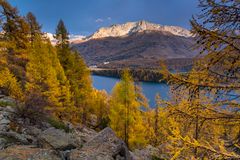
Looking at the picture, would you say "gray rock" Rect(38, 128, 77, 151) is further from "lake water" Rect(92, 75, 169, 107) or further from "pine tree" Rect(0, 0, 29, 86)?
"lake water" Rect(92, 75, 169, 107)

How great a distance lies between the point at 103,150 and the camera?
9.99m

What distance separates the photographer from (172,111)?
552cm

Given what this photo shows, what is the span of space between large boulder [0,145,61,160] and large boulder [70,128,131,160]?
1698 millimetres

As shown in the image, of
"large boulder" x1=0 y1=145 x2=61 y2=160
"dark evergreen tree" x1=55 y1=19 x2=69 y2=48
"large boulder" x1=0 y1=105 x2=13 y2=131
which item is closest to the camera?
"large boulder" x1=0 y1=145 x2=61 y2=160

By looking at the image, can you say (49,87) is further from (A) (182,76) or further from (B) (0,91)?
(A) (182,76)

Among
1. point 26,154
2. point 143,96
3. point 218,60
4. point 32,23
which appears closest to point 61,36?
point 32,23

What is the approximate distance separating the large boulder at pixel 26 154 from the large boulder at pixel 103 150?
1698 millimetres

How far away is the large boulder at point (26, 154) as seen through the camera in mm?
6632

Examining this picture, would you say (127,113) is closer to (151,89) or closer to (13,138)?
(13,138)

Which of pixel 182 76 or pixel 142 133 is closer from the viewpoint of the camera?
pixel 182 76

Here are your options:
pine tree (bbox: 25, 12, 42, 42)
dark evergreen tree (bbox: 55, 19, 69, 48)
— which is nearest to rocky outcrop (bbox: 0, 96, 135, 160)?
dark evergreen tree (bbox: 55, 19, 69, 48)

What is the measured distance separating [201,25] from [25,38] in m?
26.2

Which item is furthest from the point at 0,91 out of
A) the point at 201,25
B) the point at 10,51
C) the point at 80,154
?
the point at 201,25

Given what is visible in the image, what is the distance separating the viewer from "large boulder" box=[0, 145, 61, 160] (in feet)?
21.8
